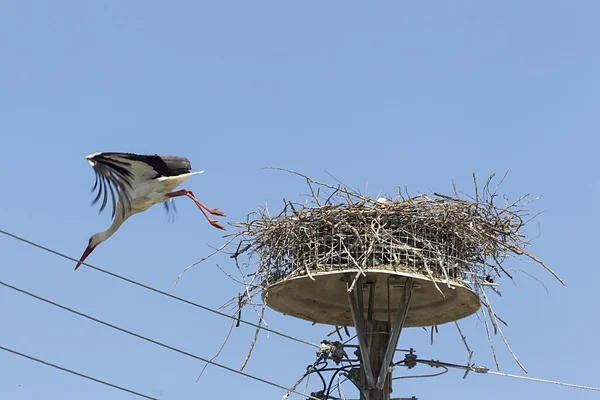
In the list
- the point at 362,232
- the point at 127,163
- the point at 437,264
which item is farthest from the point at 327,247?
the point at 127,163

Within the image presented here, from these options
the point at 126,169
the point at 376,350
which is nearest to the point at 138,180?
the point at 126,169

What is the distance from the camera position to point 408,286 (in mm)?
11055

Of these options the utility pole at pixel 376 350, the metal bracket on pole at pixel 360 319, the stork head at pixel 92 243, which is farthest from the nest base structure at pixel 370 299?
the stork head at pixel 92 243

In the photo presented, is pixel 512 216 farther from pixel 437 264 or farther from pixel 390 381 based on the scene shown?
pixel 390 381

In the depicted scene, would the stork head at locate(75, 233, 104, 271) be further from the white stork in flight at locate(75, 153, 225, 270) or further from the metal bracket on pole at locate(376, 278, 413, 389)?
the metal bracket on pole at locate(376, 278, 413, 389)

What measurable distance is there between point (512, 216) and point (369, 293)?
1.60m

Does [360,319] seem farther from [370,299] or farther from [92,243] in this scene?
[92,243]

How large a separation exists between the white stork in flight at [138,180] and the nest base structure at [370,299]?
155 centimetres

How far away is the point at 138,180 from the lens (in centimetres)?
1283

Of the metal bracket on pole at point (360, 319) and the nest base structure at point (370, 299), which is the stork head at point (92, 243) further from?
the metal bracket on pole at point (360, 319)

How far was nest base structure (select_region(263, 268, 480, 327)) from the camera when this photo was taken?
36.5 feet

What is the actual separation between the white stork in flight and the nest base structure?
155 centimetres

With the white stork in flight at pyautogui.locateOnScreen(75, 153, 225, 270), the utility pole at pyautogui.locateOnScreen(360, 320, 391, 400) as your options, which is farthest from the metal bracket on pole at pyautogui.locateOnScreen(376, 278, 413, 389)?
the white stork in flight at pyautogui.locateOnScreen(75, 153, 225, 270)

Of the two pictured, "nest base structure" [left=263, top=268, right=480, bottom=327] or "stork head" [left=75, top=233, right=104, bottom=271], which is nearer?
"nest base structure" [left=263, top=268, right=480, bottom=327]
